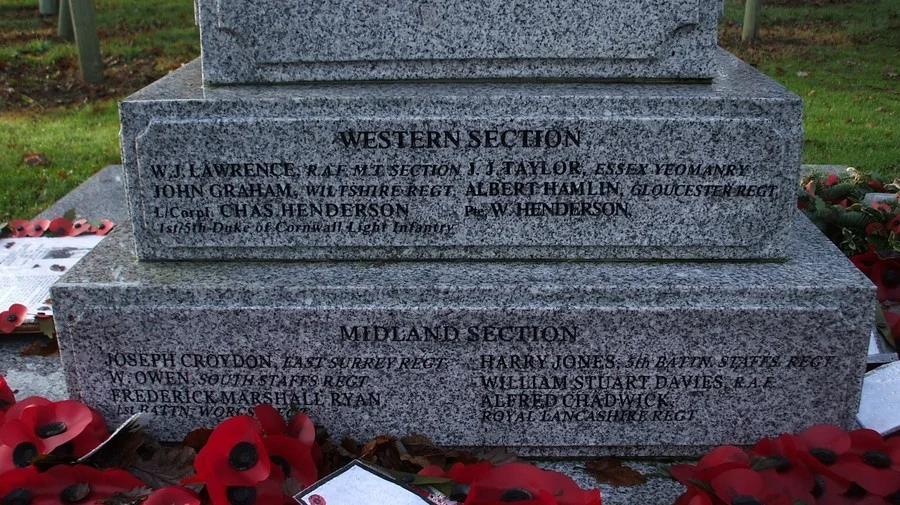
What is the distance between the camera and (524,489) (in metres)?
2.40

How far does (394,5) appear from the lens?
285 centimetres

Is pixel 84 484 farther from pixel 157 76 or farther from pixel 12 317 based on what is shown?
pixel 157 76

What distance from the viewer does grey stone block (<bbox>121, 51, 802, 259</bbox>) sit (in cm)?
272

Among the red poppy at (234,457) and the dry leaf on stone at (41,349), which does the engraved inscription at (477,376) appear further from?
the dry leaf on stone at (41,349)

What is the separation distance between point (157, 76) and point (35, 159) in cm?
368

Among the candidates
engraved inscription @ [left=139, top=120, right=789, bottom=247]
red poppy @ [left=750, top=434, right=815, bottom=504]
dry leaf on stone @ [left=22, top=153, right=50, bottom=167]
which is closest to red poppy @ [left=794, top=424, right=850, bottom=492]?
red poppy @ [left=750, top=434, right=815, bottom=504]

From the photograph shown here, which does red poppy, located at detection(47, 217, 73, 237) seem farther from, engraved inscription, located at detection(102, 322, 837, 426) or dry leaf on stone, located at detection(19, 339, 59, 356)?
engraved inscription, located at detection(102, 322, 837, 426)

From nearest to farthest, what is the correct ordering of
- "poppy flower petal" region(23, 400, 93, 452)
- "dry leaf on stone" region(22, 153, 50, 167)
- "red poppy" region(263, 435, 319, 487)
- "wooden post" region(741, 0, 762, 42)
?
"red poppy" region(263, 435, 319, 487)
"poppy flower petal" region(23, 400, 93, 452)
"dry leaf on stone" region(22, 153, 50, 167)
"wooden post" region(741, 0, 762, 42)

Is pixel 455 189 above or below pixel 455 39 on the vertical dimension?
below

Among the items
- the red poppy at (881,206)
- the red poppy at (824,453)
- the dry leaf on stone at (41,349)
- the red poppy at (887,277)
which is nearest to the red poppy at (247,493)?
the dry leaf on stone at (41,349)

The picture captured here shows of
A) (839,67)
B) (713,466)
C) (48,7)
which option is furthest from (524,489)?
(48,7)

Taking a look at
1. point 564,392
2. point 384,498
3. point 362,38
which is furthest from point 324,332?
point 362,38

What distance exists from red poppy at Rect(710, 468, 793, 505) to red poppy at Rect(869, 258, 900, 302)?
6.02 feet

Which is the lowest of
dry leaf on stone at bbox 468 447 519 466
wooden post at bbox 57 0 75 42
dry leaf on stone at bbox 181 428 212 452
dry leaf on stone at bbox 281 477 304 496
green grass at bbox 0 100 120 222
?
green grass at bbox 0 100 120 222
